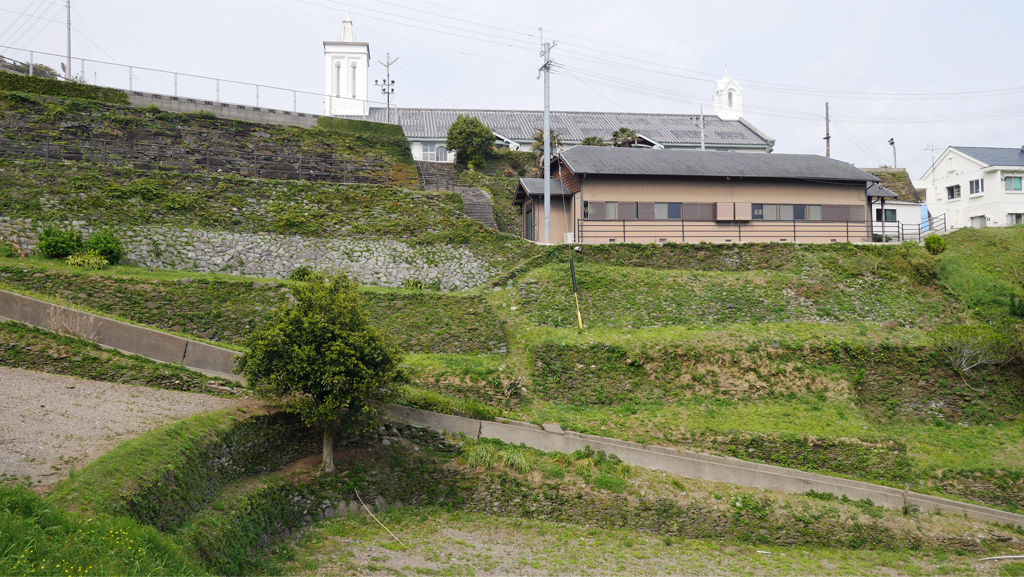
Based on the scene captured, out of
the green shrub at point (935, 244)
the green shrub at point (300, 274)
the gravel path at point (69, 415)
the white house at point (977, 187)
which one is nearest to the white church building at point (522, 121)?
the white house at point (977, 187)

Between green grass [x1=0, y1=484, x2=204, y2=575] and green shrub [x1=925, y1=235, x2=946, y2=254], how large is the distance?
106 feet

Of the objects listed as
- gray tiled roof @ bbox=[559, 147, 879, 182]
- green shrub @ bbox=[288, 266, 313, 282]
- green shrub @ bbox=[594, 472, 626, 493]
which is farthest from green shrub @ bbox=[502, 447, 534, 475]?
gray tiled roof @ bbox=[559, 147, 879, 182]

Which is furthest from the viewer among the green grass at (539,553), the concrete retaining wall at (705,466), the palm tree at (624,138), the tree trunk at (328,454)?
the palm tree at (624,138)

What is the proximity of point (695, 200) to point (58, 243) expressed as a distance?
90.2 ft

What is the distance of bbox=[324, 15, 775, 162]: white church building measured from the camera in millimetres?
51375

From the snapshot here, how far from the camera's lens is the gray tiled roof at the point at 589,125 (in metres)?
52.5

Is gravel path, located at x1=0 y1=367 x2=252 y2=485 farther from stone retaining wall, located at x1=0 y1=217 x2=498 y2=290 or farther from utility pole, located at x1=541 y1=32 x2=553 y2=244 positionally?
utility pole, located at x1=541 y1=32 x2=553 y2=244

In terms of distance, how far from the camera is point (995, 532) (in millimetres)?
16625

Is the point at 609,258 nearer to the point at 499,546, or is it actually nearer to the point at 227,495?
the point at 499,546

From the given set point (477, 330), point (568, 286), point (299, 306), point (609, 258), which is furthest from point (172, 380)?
point (609, 258)

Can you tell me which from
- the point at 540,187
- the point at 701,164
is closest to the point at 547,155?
the point at 540,187

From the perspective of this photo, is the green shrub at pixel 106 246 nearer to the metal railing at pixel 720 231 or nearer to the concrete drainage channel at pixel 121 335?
the concrete drainage channel at pixel 121 335

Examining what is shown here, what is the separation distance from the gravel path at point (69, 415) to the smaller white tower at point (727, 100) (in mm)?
56251

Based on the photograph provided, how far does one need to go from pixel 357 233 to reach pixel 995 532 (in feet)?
81.0
